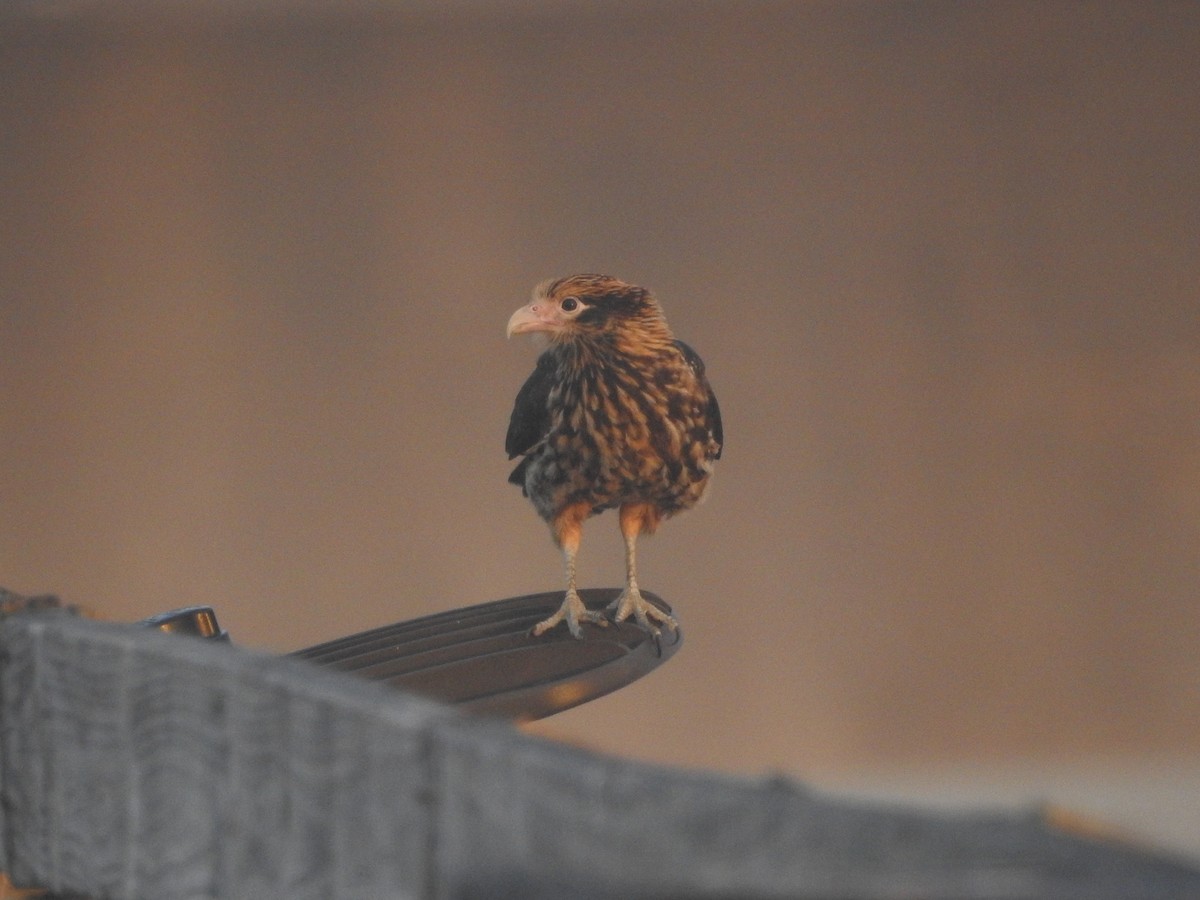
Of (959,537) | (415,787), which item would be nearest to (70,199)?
(959,537)

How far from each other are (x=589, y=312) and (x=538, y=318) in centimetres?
7

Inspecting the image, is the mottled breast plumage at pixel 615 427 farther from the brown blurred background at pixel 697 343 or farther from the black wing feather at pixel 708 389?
the brown blurred background at pixel 697 343

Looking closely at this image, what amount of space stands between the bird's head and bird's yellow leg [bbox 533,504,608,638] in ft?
0.80

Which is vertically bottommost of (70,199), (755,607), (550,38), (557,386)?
(755,607)

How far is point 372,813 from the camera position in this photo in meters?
0.63

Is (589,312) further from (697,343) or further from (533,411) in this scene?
(697,343)

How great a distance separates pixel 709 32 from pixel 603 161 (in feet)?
1.64

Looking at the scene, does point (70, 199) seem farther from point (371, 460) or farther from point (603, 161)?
point (603, 161)

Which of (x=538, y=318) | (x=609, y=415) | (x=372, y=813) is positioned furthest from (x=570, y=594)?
(x=372, y=813)

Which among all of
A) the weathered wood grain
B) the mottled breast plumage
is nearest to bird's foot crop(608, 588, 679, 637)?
the mottled breast plumage

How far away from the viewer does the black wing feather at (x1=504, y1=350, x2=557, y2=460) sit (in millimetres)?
1868

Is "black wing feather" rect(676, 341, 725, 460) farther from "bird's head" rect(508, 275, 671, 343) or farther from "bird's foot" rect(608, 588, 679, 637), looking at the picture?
"bird's foot" rect(608, 588, 679, 637)

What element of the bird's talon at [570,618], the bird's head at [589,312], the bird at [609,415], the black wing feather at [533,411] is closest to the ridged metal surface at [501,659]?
the bird's talon at [570,618]

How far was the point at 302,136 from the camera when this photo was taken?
12.9 ft
